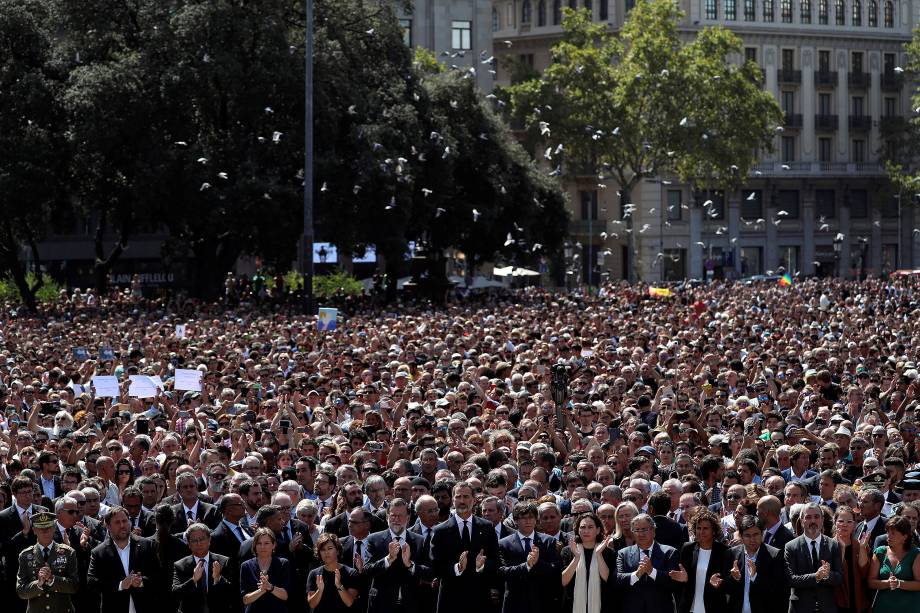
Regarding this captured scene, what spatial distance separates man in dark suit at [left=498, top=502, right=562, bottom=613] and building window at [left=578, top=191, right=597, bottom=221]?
238ft

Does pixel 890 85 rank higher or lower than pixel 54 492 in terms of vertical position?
higher

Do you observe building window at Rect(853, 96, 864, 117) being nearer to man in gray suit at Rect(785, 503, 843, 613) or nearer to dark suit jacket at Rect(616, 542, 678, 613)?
man in gray suit at Rect(785, 503, 843, 613)

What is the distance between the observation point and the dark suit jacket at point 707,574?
34.9 feet

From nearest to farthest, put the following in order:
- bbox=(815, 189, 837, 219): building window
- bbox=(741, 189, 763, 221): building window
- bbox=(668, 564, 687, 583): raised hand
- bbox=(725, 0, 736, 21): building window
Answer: bbox=(668, 564, 687, 583): raised hand, bbox=(725, 0, 736, 21): building window, bbox=(741, 189, 763, 221): building window, bbox=(815, 189, 837, 219): building window

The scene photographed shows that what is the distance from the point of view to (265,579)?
10.7 metres

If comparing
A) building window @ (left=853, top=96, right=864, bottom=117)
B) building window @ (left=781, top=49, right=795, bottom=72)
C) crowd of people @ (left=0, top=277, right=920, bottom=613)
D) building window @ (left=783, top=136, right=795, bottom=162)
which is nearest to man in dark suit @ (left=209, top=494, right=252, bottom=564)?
crowd of people @ (left=0, top=277, right=920, bottom=613)

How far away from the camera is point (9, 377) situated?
2236cm

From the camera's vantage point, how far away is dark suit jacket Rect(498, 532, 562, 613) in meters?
10.9

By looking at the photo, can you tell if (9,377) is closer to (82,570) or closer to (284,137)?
(82,570)

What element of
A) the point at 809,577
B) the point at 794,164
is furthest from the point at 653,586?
the point at 794,164

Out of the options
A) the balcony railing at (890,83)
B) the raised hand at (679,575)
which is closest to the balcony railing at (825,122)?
the balcony railing at (890,83)

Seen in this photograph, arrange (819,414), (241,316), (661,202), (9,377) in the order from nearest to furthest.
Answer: (819,414)
(9,377)
(241,316)
(661,202)

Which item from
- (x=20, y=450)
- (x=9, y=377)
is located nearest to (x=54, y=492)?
(x=20, y=450)

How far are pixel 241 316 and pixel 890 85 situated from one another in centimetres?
6073
